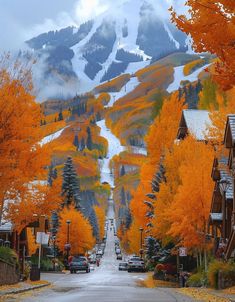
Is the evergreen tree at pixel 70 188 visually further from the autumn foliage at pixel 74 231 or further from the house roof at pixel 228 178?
the house roof at pixel 228 178

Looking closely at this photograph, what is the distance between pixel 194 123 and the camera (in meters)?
45.1

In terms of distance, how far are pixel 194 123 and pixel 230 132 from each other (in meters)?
20.7

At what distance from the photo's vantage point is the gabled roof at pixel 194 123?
43.4 meters

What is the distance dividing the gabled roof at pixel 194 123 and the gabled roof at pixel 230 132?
16402 millimetres

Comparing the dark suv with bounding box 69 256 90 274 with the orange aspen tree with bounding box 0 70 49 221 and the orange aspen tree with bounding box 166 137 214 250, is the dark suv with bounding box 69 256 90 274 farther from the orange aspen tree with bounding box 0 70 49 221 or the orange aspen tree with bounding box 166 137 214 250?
the orange aspen tree with bounding box 0 70 49 221

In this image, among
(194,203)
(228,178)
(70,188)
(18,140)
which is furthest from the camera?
(70,188)

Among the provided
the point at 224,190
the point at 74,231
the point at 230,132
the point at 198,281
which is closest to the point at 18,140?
the point at 230,132

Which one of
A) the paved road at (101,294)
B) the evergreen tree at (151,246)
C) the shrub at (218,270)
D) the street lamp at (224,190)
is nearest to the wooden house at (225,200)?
the street lamp at (224,190)

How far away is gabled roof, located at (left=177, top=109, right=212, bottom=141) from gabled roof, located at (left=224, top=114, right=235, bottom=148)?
16.4 m

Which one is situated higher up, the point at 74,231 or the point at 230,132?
the point at 230,132

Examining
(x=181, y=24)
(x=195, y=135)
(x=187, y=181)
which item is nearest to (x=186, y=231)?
(x=187, y=181)

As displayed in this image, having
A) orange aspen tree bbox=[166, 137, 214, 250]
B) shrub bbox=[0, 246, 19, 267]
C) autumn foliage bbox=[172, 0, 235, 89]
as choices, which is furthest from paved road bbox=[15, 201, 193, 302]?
autumn foliage bbox=[172, 0, 235, 89]

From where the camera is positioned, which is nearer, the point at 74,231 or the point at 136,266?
the point at 136,266

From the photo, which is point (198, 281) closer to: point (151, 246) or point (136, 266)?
point (151, 246)
